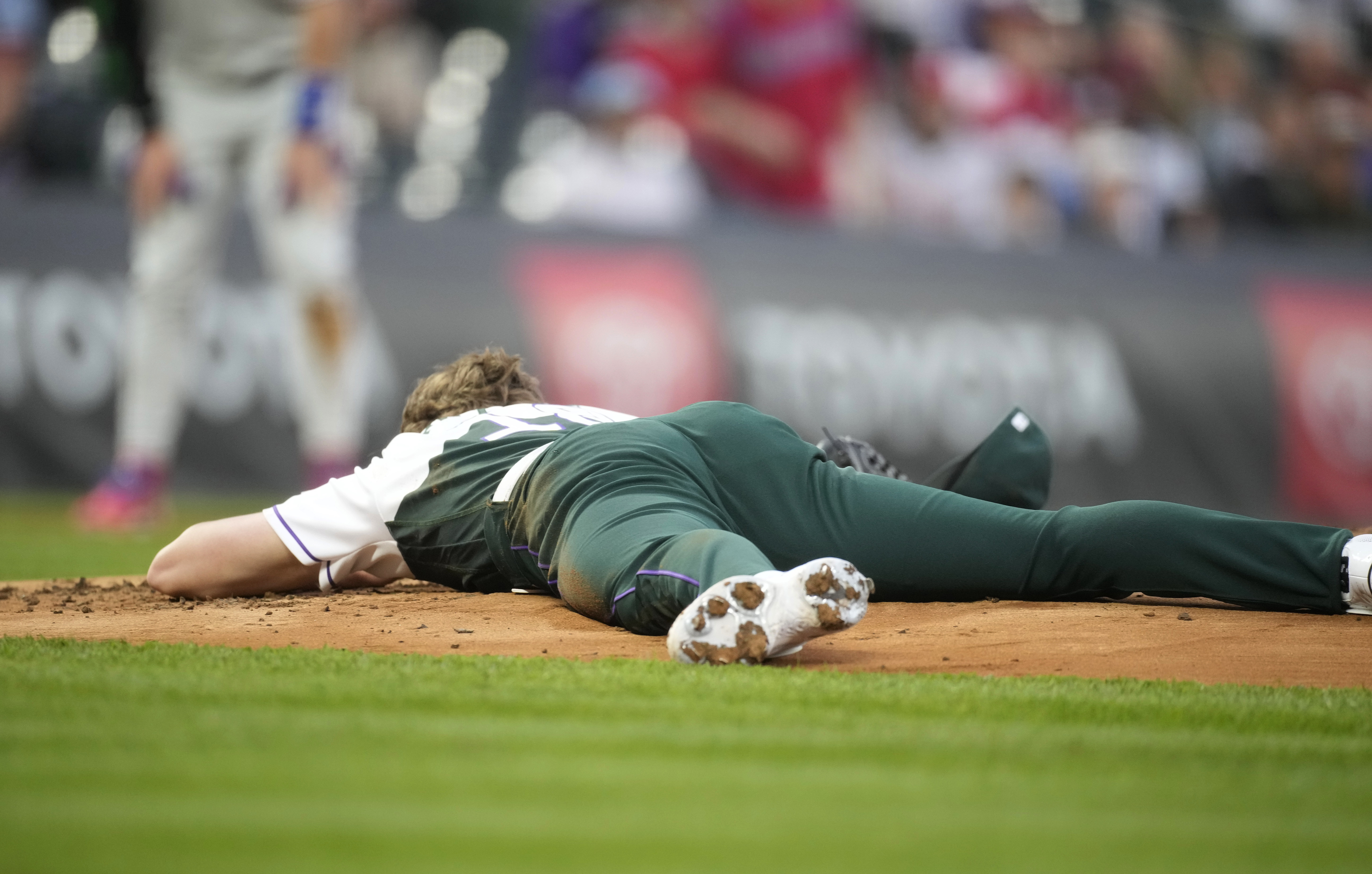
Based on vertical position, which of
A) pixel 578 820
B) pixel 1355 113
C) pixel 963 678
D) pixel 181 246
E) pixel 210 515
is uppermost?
pixel 1355 113

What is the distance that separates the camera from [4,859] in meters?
1.61

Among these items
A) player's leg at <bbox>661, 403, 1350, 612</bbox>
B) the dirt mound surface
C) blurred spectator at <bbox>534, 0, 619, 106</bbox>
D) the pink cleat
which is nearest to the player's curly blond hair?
the dirt mound surface

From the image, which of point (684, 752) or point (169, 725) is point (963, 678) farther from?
point (169, 725)

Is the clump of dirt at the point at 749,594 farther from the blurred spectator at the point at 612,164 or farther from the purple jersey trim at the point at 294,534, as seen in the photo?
the blurred spectator at the point at 612,164

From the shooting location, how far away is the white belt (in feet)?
12.0

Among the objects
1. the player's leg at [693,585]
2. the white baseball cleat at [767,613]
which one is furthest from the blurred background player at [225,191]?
the white baseball cleat at [767,613]

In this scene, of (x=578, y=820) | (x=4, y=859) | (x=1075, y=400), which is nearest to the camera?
(x=4, y=859)

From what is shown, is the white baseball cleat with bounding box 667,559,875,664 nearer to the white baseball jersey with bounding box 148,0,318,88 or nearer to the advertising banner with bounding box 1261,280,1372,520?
the white baseball jersey with bounding box 148,0,318,88

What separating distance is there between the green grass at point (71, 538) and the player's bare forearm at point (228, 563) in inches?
53.1

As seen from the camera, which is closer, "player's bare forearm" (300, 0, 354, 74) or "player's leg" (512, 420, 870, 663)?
"player's leg" (512, 420, 870, 663)

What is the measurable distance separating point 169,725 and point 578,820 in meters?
0.86

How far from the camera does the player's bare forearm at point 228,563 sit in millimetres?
3924

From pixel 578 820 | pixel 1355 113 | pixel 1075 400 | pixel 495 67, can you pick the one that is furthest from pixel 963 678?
pixel 1355 113

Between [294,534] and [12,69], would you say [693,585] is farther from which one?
[12,69]
